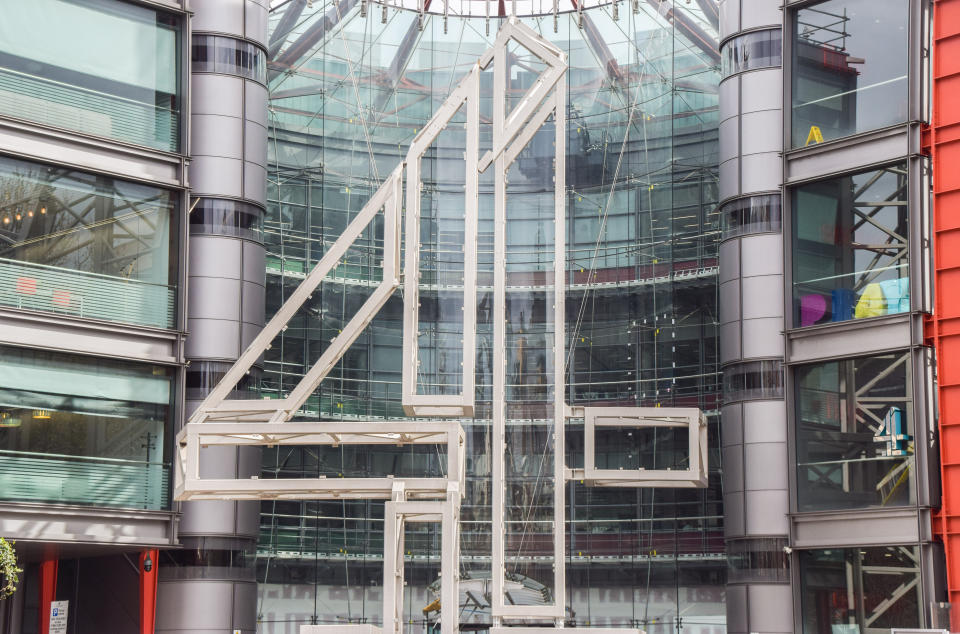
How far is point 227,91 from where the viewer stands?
104 ft

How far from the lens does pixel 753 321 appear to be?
3119 cm

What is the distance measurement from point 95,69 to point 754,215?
50.1 feet

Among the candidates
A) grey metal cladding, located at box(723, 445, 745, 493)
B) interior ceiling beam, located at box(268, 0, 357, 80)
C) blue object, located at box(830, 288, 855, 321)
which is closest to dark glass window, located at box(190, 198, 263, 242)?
interior ceiling beam, located at box(268, 0, 357, 80)

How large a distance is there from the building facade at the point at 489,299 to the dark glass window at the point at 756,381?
0.33ft

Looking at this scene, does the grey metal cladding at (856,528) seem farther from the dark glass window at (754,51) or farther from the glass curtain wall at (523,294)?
the dark glass window at (754,51)

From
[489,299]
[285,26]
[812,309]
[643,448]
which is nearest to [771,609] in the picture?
[812,309]

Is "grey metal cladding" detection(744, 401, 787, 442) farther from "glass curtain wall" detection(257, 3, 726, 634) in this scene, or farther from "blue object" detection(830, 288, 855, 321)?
"glass curtain wall" detection(257, 3, 726, 634)

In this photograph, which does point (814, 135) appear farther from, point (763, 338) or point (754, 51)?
point (763, 338)

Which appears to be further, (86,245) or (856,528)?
(86,245)

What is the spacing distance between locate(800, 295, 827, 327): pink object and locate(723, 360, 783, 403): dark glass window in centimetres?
121

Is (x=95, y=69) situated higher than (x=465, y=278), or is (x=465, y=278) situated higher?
(x=95, y=69)

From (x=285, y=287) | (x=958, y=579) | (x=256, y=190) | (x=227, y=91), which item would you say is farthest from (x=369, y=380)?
(x=958, y=579)

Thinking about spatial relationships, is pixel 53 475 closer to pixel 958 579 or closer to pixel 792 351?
pixel 792 351

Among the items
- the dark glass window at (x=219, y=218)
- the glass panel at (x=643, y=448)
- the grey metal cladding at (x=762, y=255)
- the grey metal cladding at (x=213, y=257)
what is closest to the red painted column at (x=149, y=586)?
the grey metal cladding at (x=213, y=257)
